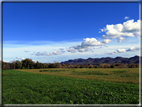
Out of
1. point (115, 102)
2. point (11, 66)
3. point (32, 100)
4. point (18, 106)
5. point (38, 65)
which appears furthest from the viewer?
point (11, 66)

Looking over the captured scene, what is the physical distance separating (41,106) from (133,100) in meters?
5.85

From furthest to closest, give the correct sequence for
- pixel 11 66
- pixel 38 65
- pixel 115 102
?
1. pixel 11 66
2. pixel 38 65
3. pixel 115 102

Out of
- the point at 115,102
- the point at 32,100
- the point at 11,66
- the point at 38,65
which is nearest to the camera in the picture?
the point at 115,102

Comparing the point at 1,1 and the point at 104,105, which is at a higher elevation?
the point at 1,1

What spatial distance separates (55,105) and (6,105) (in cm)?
296

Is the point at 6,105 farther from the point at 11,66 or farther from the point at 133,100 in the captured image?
the point at 11,66

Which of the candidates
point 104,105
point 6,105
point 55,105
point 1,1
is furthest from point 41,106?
point 1,1

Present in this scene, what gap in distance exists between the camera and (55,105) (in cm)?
565

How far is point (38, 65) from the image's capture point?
33875mm

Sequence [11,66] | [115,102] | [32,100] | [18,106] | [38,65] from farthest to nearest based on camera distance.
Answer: [11,66]
[38,65]
[32,100]
[115,102]
[18,106]

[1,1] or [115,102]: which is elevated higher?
[1,1]

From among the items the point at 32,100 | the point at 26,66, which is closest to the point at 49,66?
the point at 26,66

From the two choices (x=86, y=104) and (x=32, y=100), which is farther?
(x=32, y=100)

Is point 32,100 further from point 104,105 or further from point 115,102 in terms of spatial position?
point 115,102
